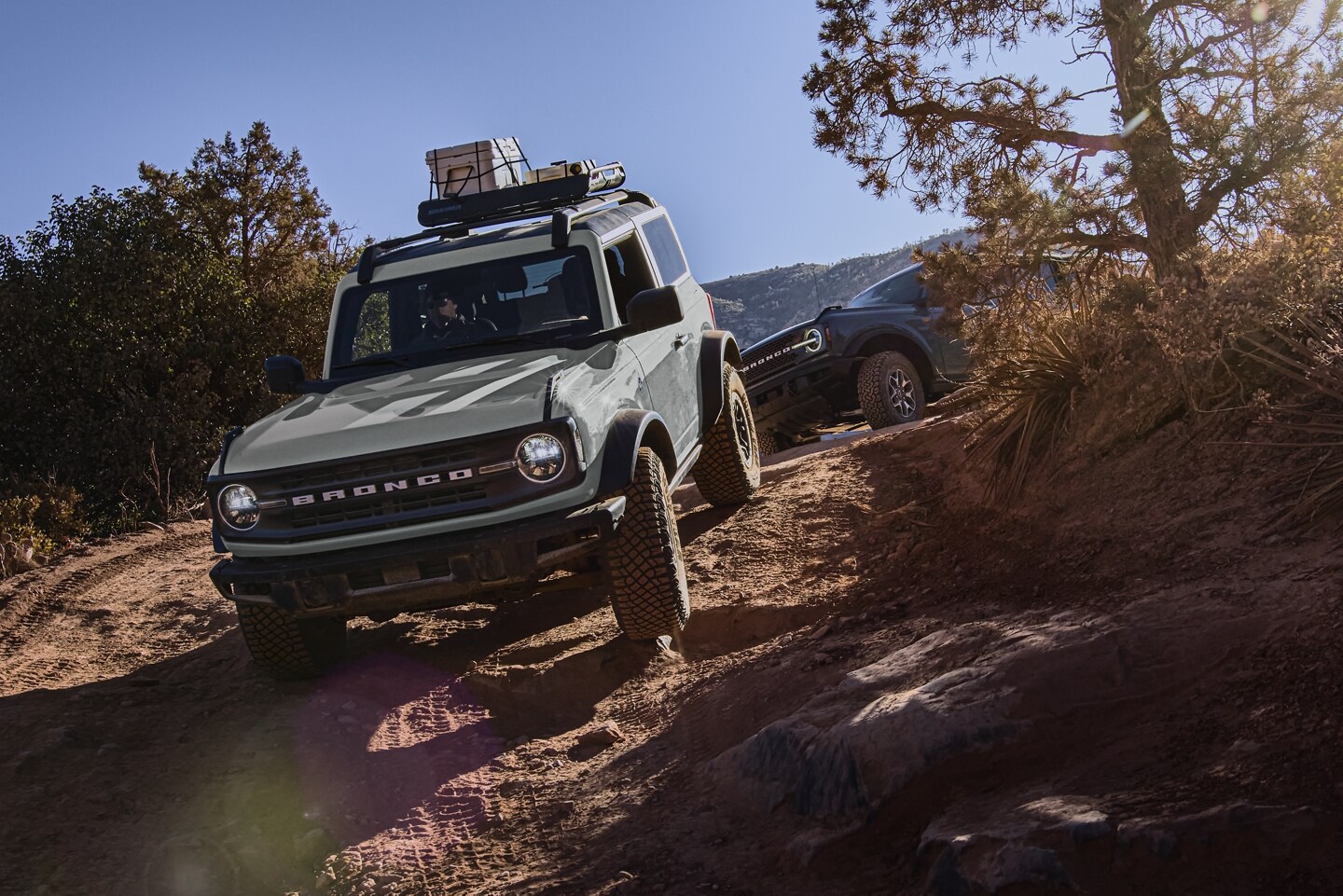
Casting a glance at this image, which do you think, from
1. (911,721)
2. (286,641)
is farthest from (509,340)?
(911,721)

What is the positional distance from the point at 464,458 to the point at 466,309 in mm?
1733

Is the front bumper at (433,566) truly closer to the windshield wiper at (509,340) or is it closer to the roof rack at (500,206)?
the windshield wiper at (509,340)

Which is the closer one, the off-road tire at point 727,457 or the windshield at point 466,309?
the windshield at point 466,309

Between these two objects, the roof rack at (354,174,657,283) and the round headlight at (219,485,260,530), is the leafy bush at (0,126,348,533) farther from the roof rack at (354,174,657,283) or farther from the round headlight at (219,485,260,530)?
the round headlight at (219,485,260,530)

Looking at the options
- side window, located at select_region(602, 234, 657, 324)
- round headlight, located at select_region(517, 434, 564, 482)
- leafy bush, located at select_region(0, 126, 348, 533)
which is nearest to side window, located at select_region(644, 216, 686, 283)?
side window, located at select_region(602, 234, 657, 324)

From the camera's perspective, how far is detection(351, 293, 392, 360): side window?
6832mm

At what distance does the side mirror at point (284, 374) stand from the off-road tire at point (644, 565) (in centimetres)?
210

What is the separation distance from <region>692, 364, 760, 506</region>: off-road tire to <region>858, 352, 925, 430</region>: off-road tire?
3.10m

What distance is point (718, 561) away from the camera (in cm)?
734

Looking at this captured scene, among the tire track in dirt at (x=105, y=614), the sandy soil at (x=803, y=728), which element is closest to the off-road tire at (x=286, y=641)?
the sandy soil at (x=803, y=728)

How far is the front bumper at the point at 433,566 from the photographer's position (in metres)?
5.25

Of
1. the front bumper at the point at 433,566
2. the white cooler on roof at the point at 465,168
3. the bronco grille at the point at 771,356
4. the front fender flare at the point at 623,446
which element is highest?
the white cooler on roof at the point at 465,168

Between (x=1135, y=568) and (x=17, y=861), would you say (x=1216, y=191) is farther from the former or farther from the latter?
(x=17, y=861)

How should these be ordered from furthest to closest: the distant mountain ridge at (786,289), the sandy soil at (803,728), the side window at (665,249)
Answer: the distant mountain ridge at (786,289) < the side window at (665,249) < the sandy soil at (803,728)
